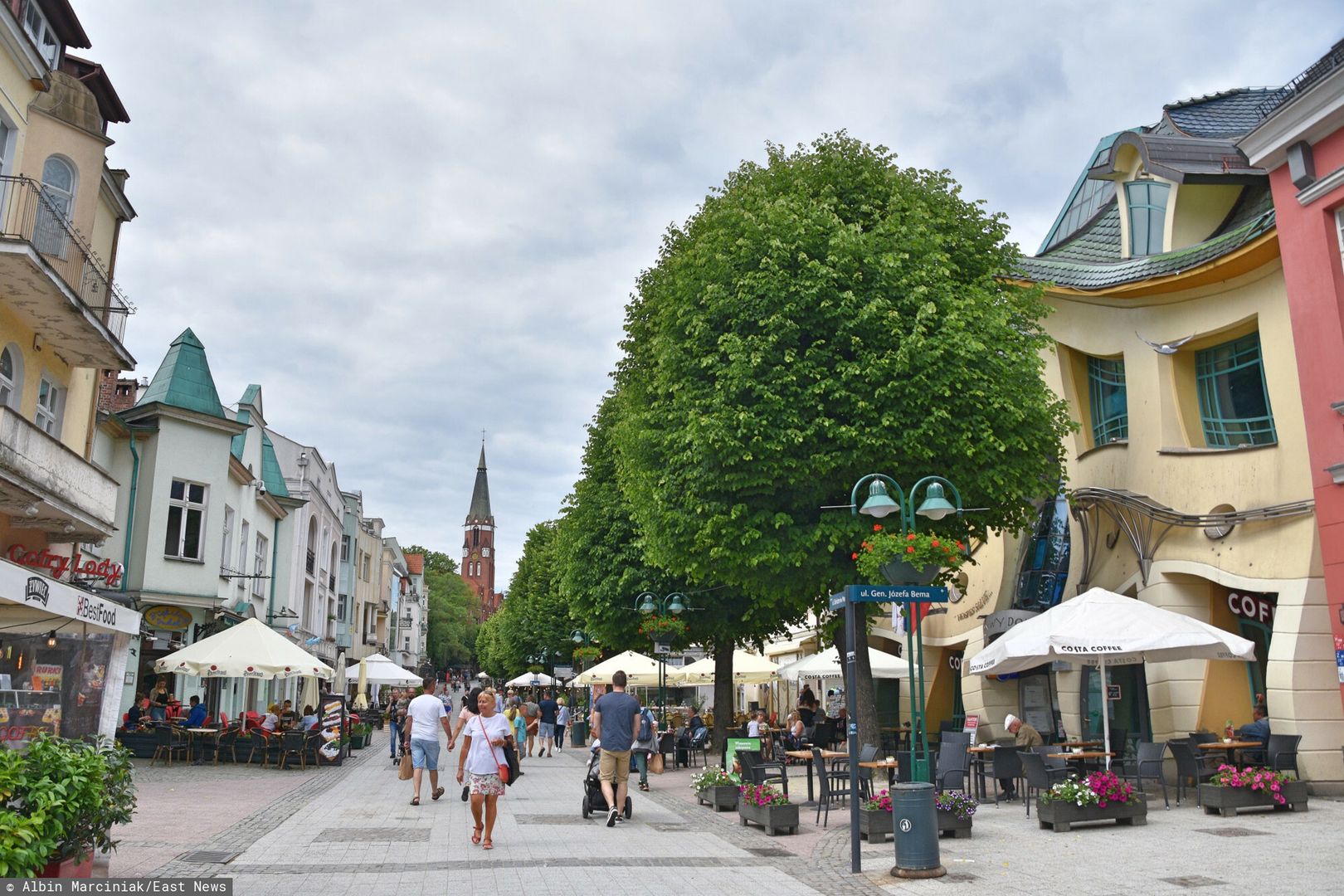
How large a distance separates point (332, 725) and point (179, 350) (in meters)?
10.8

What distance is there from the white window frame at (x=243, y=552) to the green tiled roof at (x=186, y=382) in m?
4.93

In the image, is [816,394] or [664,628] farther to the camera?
[664,628]

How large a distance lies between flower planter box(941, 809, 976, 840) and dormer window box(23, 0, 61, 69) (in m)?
17.3

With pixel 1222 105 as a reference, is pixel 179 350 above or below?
below

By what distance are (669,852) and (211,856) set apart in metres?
4.64

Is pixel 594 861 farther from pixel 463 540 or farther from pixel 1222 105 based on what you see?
pixel 463 540

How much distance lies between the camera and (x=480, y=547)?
543ft

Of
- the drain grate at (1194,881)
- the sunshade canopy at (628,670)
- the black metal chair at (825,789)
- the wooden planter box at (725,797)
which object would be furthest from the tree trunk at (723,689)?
the drain grate at (1194,881)

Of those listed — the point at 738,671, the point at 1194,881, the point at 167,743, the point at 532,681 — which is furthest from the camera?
the point at 532,681

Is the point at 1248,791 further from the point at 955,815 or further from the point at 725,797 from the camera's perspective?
the point at 725,797

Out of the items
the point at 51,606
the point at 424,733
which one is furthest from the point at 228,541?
the point at 51,606

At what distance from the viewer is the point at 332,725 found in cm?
2538

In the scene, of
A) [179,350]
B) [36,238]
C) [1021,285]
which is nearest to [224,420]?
[179,350]

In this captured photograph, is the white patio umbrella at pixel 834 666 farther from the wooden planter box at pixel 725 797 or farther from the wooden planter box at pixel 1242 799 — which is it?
the wooden planter box at pixel 1242 799
